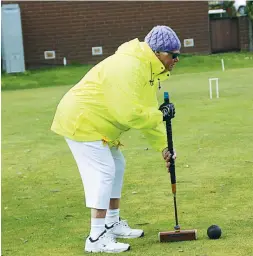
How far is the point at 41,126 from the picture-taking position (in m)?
15.6

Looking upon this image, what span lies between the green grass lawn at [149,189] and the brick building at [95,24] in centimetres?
1732

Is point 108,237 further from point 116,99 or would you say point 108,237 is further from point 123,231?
point 116,99

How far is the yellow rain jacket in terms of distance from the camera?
6.16m

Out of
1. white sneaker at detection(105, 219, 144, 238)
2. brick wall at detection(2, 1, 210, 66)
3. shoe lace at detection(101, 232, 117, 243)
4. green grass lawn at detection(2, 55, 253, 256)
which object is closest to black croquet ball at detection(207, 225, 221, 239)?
green grass lawn at detection(2, 55, 253, 256)

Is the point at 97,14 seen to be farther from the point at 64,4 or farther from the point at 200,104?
the point at 200,104

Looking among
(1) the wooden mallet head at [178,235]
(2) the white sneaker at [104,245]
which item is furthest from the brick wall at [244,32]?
(2) the white sneaker at [104,245]

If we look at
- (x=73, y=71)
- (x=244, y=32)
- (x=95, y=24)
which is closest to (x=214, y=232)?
(x=73, y=71)

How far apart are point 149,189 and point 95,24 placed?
82.7 ft

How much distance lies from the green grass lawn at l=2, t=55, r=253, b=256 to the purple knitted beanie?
1.54 m

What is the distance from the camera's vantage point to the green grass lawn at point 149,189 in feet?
22.3

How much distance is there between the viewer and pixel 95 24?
110 feet

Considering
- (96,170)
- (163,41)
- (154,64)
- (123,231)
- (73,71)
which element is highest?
(163,41)

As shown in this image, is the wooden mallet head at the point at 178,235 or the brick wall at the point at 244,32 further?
the brick wall at the point at 244,32

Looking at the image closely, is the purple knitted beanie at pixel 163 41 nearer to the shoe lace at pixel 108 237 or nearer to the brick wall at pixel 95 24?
the shoe lace at pixel 108 237
